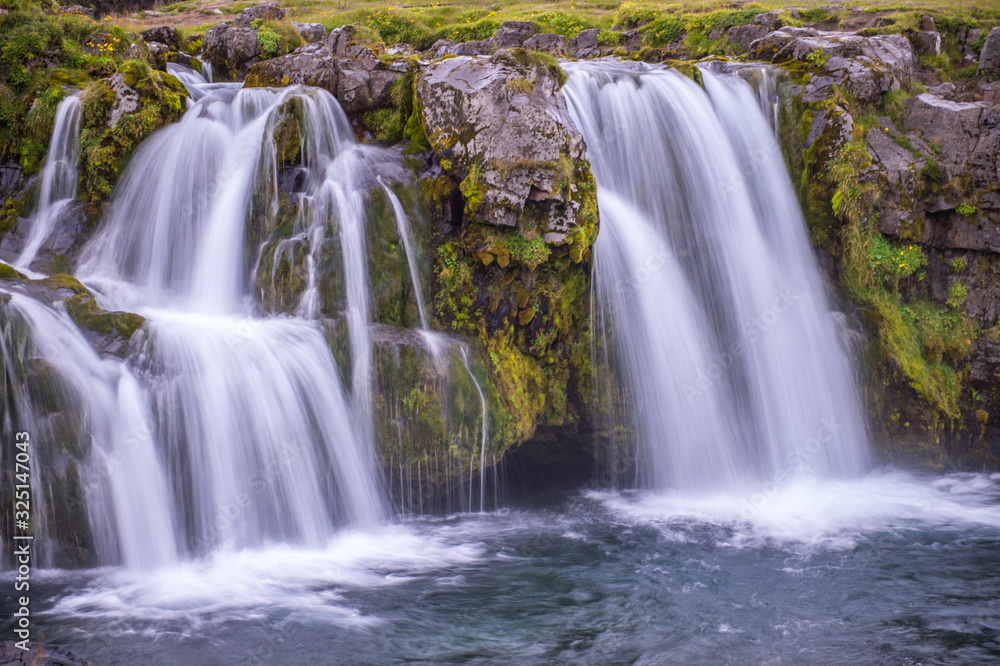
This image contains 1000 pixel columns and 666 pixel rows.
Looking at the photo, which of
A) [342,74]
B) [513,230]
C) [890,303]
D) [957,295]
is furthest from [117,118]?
[957,295]

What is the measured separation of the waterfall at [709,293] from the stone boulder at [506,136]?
127 cm

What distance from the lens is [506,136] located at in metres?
8.55

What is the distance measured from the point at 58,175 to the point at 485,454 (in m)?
6.93

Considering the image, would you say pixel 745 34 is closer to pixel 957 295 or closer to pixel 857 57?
pixel 857 57

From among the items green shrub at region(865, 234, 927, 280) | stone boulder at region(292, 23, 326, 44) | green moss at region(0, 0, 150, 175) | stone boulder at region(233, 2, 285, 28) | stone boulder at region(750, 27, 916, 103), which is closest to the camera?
green moss at region(0, 0, 150, 175)

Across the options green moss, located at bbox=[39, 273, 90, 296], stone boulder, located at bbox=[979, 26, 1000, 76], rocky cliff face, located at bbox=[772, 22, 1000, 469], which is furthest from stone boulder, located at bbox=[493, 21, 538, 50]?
green moss, located at bbox=[39, 273, 90, 296]

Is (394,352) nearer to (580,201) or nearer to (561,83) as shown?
(580,201)

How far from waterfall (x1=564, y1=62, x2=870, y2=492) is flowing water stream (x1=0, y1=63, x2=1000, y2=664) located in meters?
0.04

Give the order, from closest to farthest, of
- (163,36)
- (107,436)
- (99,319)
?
(107,436) < (99,319) < (163,36)

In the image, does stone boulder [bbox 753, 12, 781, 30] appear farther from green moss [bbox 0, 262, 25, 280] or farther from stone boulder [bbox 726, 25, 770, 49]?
green moss [bbox 0, 262, 25, 280]

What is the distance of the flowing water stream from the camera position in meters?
5.86

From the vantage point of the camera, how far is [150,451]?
659 centimetres

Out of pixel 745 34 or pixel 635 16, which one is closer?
pixel 745 34

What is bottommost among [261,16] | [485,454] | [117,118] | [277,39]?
[485,454]
